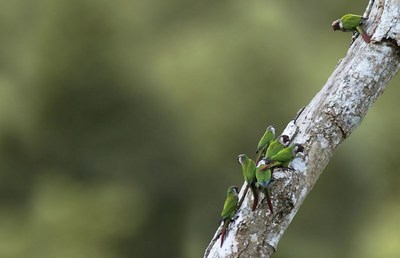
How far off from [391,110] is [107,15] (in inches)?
78.4

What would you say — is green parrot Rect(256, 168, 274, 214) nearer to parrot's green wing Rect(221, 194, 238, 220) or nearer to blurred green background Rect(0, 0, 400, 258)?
parrot's green wing Rect(221, 194, 238, 220)

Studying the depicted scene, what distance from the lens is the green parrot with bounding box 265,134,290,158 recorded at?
1.17 meters

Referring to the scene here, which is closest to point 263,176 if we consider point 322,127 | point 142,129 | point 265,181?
point 265,181

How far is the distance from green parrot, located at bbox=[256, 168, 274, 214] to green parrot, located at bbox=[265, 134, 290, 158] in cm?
4

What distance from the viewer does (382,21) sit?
3.92 ft

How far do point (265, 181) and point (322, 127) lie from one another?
0.46 ft

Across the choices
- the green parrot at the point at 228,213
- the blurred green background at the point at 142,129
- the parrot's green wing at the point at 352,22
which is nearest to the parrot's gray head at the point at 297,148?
the green parrot at the point at 228,213

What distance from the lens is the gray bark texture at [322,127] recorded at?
3.70 ft

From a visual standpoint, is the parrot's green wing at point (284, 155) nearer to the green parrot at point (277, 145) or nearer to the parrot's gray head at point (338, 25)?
the green parrot at point (277, 145)

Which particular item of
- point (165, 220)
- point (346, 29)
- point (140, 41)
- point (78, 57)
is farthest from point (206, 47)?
point (346, 29)

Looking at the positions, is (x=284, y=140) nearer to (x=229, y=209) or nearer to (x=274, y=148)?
(x=274, y=148)

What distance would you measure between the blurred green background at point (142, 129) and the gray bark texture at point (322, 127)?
3.04 meters

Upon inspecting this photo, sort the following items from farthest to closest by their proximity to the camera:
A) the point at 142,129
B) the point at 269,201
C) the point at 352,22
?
1. the point at 142,129
2. the point at 352,22
3. the point at 269,201

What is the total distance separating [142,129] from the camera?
4.41m
